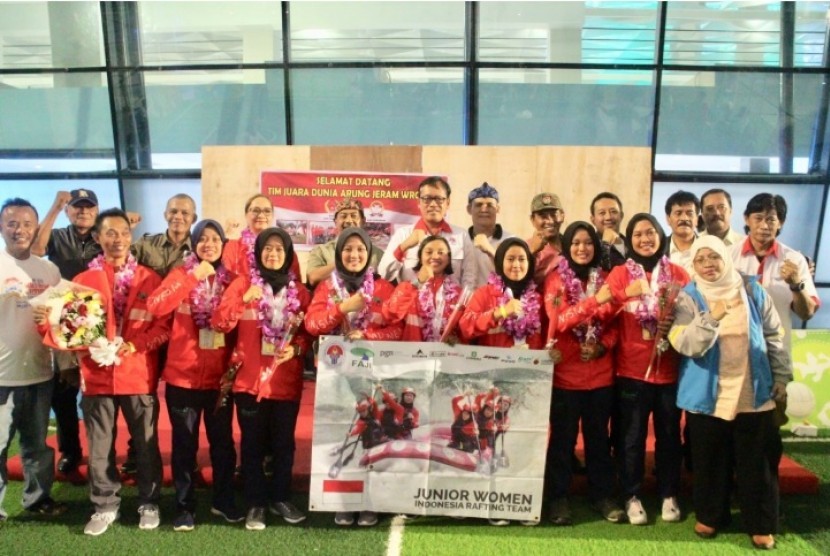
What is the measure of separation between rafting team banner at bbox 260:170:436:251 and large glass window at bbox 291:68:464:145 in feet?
4.25

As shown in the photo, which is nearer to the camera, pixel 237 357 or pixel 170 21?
pixel 237 357

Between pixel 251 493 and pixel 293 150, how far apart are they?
Answer: 3.34 metres

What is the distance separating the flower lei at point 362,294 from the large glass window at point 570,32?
4.09 metres

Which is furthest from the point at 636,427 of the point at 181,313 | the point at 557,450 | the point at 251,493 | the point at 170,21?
the point at 170,21

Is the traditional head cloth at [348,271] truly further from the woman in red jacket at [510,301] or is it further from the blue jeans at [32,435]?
the blue jeans at [32,435]

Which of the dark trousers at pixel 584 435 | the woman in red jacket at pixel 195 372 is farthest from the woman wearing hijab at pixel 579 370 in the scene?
the woman in red jacket at pixel 195 372

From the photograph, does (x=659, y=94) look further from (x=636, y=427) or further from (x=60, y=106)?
(x=60, y=106)

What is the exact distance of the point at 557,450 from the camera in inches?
148

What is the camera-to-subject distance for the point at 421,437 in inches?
144

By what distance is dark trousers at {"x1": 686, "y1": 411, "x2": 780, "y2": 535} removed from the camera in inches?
137

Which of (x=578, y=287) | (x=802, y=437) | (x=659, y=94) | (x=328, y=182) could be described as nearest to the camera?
(x=578, y=287)

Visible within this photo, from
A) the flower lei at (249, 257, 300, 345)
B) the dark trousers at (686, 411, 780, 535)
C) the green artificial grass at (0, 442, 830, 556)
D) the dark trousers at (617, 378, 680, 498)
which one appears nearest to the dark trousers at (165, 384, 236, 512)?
the green artificial grass at (0, 442, 830, 556)

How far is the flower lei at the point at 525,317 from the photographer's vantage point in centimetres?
359

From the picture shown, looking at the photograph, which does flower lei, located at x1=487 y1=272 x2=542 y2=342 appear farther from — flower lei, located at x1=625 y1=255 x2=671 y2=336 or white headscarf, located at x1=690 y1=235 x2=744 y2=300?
white headscarf, located at x1=690 y1=235 x2=744 y2=300
